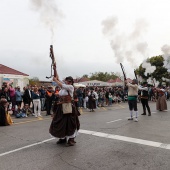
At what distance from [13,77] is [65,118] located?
67.9 ft

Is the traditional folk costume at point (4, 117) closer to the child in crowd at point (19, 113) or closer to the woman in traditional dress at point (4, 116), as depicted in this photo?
the woman in traditional dress at point (4, 116)

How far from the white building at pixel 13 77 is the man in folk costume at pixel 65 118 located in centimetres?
1922

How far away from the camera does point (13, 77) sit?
25.9 m

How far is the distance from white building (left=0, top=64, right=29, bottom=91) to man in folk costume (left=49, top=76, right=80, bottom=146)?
19215 mm

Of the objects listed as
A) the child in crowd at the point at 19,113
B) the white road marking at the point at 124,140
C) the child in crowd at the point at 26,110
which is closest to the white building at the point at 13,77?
the child in crowd at the point at 26,110

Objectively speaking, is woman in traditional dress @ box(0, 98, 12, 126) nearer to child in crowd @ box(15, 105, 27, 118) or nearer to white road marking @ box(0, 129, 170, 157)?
child in crowd @ box(15, 105, 27, 118)

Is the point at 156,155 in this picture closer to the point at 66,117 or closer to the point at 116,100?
the point at 66,117

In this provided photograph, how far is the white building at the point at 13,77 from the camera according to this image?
24.8 m

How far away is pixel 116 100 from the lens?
84.9ft

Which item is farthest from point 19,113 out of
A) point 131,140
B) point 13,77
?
point 13,77

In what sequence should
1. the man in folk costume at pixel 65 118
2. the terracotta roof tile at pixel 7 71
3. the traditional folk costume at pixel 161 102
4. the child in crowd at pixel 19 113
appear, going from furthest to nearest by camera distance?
the terracotta roof tile at pixel 7 71, the traditional folk costume at pixel 161 102, the child in crowd at pixel 19 113, the man in folk costume at pixel 65 118

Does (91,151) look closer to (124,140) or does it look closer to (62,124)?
(62,124)

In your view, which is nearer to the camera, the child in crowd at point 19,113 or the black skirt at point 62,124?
the black skirt at point 62,124

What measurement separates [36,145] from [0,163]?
1529 mm
